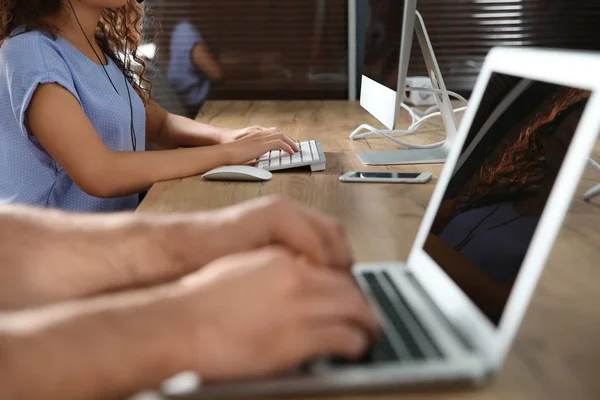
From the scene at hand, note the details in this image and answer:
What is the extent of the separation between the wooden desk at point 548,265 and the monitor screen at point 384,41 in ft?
0.64

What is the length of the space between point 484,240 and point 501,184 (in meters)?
0.07

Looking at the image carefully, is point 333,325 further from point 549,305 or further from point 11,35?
point 11,35

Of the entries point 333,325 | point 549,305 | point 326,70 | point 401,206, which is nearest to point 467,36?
point 326,70

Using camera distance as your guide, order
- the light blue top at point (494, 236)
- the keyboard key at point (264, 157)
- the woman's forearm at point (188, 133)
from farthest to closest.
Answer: the woman's forearm at point (188, 133) → the keyboard key at point (264, 157) → the light blue top at point (494, 236)

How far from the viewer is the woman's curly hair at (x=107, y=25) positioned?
1.46 metres

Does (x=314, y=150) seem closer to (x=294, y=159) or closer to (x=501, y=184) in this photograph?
(x=294, y=159)

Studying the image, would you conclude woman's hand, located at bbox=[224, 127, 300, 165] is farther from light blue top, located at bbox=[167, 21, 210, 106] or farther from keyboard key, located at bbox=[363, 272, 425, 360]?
light blue top, located at bbox=[167, 21, 210, 106]

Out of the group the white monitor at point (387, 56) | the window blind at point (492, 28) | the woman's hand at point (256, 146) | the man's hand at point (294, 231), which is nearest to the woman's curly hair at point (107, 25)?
the woman's hand at point (256, 146)

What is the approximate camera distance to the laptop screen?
0.59 metres

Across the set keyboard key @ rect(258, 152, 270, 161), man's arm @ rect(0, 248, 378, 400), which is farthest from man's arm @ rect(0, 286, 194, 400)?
keyboard key @ rect(258, 152, 270, 161)

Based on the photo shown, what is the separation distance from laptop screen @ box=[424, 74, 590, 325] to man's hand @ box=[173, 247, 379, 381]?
0.43 ft

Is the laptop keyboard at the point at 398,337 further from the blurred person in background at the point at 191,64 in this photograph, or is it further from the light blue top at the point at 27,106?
the blurred person in background at the point at 191,64

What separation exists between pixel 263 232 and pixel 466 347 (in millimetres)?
198

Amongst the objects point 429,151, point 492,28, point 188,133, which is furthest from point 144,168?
point 492,28
